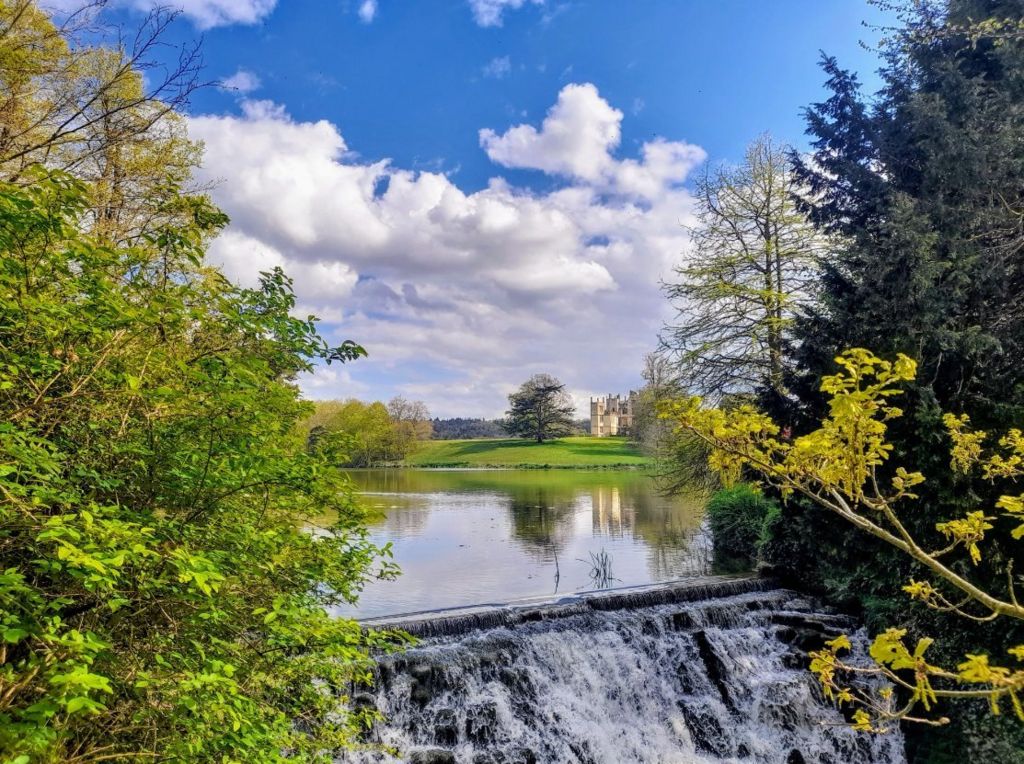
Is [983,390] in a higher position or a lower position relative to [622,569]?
Answer: higher

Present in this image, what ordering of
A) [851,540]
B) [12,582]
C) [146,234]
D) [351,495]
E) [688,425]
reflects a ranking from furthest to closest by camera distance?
[851,540]
[351,495]
[146,234]
[688,425]
[12,582]

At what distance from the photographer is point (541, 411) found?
73000 millimetres

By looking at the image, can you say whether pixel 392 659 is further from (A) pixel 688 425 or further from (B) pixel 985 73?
(B) pixel 985 73

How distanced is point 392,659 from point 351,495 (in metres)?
3.80

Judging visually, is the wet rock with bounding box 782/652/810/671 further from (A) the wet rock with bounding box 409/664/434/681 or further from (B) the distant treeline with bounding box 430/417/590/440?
(B) the distant treeline with bounding box 430/417/590/440

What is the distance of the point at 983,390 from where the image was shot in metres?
7.21

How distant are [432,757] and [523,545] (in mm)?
9275

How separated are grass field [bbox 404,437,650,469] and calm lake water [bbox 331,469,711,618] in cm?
2682

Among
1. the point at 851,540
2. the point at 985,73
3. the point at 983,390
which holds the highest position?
the point at 985,73

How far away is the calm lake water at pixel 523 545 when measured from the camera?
37.0ft

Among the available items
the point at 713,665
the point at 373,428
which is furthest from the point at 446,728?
the point at 373,428

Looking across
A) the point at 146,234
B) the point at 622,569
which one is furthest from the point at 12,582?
the point at 622,569

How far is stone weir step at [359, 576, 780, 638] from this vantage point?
8.05m

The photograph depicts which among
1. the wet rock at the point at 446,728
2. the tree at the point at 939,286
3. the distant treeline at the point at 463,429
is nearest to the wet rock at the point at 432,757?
the wet rock at the point at 446,728
